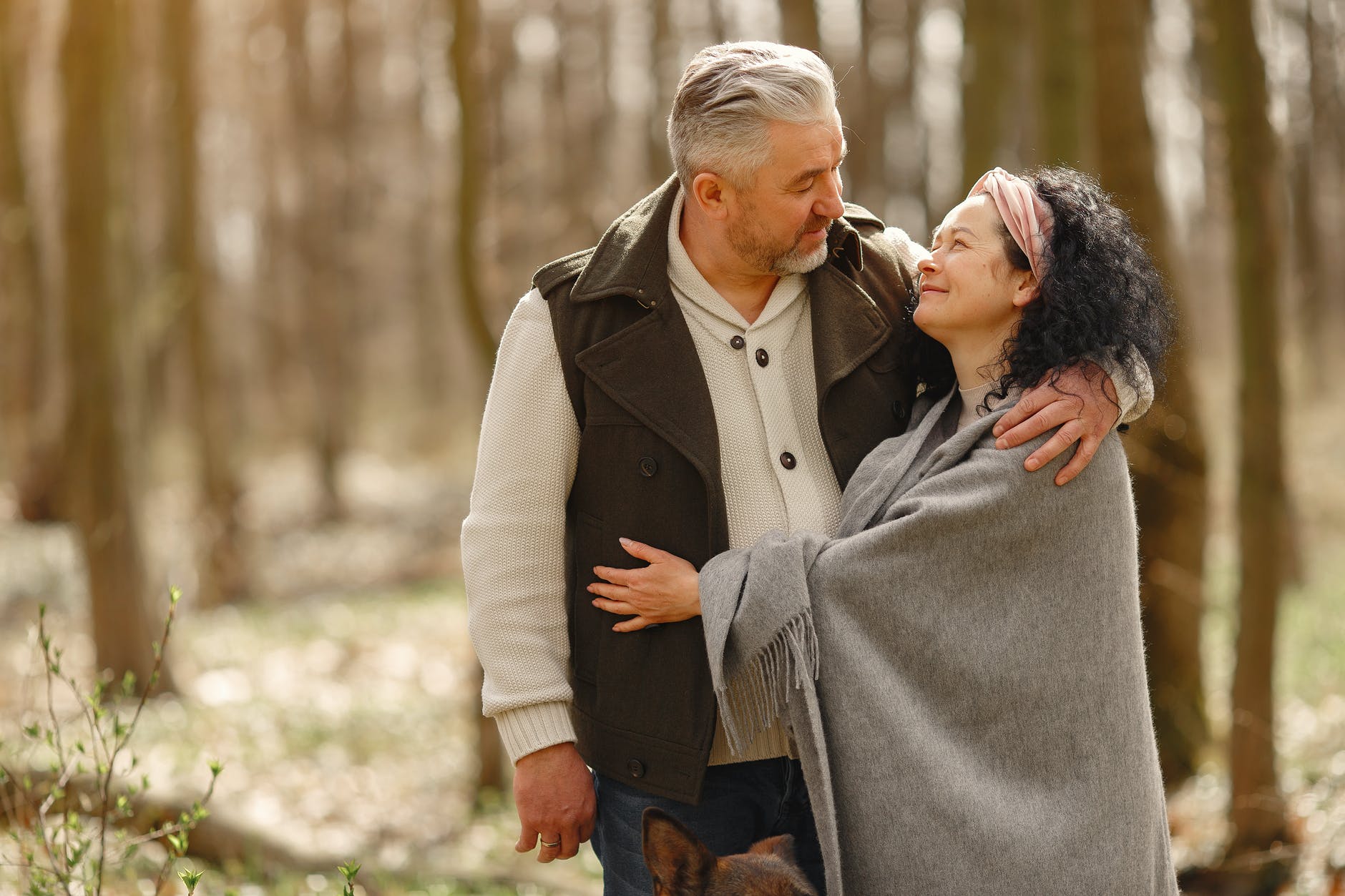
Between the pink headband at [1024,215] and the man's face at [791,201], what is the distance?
336 mm

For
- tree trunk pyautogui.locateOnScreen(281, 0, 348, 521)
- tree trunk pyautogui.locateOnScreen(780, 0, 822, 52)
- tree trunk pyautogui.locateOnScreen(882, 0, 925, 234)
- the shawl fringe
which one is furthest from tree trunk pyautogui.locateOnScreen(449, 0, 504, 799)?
tree trunk pyautogui.locateOnScreen(281, 0, 348, 521)

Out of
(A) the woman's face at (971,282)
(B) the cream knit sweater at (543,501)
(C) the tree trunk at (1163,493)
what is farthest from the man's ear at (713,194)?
(C) the tree trunk at (1163,493)

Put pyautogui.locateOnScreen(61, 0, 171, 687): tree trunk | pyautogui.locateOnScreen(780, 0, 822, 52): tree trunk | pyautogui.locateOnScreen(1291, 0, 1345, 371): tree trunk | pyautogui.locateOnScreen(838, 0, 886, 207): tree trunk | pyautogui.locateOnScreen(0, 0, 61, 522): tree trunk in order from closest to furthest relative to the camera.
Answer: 1. pyautogui.locateOnScreen(780, 0, 822, 52): tree trunk
2. pyautogui.locateOnScreen(61, 0, 171, 687): tree trunk
3. pyautogui.locateOnScreen(0, 0, 61, 522): tree trunk
4. pyautogui.locateOnScreen(1291, 0, 1345, 371): tree trunk
5. pyautogui.locateOnScreen(838, 0, 886, 207): tree trunk

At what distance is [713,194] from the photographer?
283cm

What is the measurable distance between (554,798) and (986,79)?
288 inches

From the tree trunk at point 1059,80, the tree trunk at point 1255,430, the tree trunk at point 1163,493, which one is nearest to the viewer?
the tree trunk at point 1255,430

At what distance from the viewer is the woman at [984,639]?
2.47 meters

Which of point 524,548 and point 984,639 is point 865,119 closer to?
point 524,548

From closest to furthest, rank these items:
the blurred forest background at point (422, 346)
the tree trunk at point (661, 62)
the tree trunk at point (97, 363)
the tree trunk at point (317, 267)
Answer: the blurred forest background at point (422, 346) < the tree trunk at point (97, 363) < the tree trunk at point (661, 62) < the tree trunk at point (317, 267)

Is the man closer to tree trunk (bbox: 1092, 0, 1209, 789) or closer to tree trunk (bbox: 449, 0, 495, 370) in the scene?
tree trunk (bbox: 1092, 0, 1209, 789)

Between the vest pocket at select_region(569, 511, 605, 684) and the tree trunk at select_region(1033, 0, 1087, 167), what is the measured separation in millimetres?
3616

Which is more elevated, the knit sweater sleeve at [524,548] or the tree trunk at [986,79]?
the tree trunk at [986,79]

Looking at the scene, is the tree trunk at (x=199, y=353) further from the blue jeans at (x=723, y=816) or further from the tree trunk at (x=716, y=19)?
the blue jeans at (x=723, y=816)

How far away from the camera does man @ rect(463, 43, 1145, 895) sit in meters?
2.73
